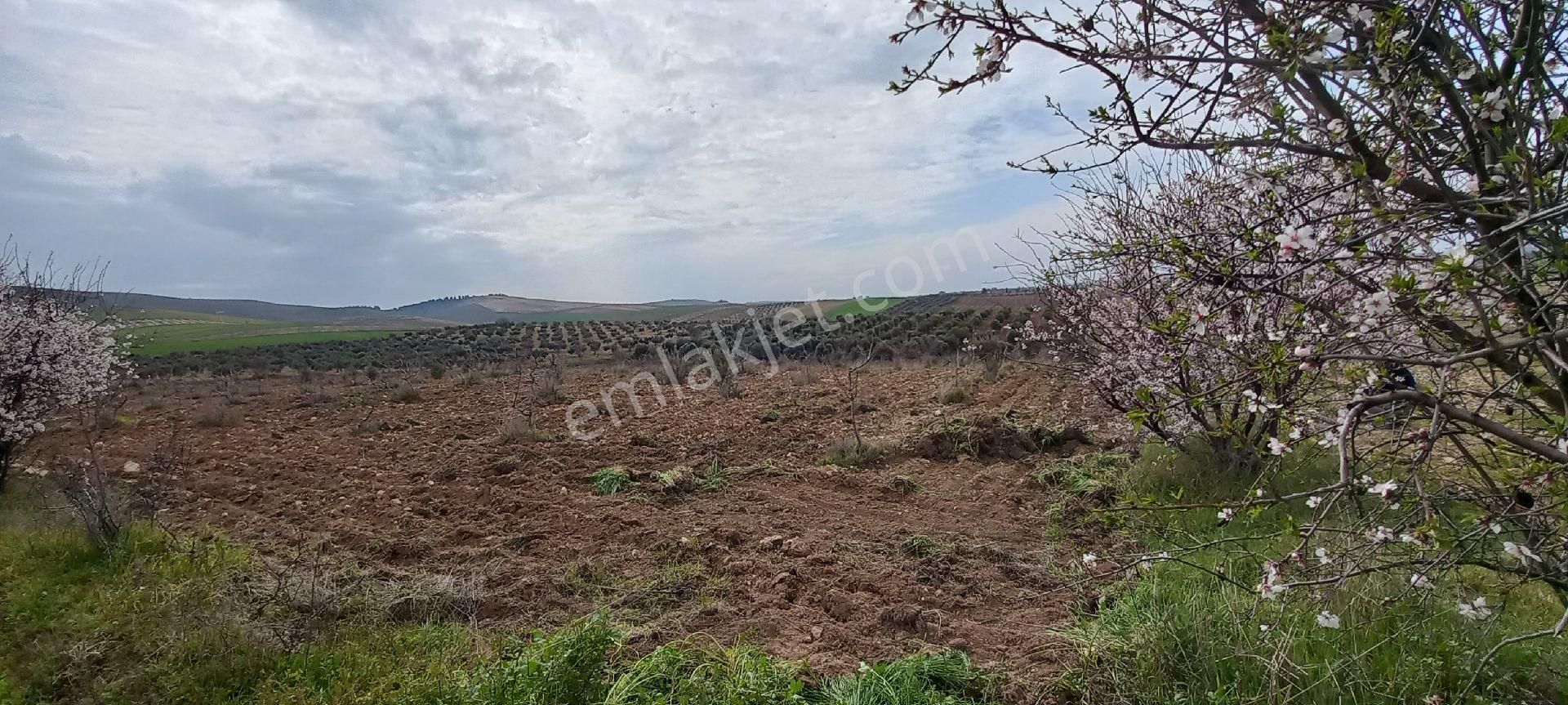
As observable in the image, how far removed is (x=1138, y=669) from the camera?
2713 mm

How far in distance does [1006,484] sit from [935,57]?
482 centimetres

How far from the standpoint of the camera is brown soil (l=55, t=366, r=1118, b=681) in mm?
3672

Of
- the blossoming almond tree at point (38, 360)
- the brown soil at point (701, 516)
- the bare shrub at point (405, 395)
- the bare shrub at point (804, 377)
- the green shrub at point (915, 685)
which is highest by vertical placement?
the blossoming almond tree at point (38, 360)

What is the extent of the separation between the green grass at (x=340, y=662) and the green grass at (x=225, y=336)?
91.2ft

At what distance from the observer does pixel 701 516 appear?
5480mm

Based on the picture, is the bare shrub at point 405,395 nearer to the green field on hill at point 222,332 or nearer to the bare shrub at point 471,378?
the bare shrub at point 471,378

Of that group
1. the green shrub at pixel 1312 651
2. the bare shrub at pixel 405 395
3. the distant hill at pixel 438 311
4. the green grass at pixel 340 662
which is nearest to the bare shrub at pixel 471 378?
the bare shrub at pixel 405 395

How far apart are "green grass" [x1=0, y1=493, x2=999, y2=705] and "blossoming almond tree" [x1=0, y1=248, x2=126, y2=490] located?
332cm

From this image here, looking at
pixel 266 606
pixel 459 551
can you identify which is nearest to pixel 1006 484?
pixel 459 551

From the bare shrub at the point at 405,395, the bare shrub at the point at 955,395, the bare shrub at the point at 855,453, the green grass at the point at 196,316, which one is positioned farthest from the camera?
the green grass at the point at 196,316

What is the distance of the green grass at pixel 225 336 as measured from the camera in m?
29.1

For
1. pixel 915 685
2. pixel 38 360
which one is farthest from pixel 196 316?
pixel 915 685

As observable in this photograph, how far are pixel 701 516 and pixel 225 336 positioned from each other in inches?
1741

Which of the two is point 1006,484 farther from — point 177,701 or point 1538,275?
point 177,701
